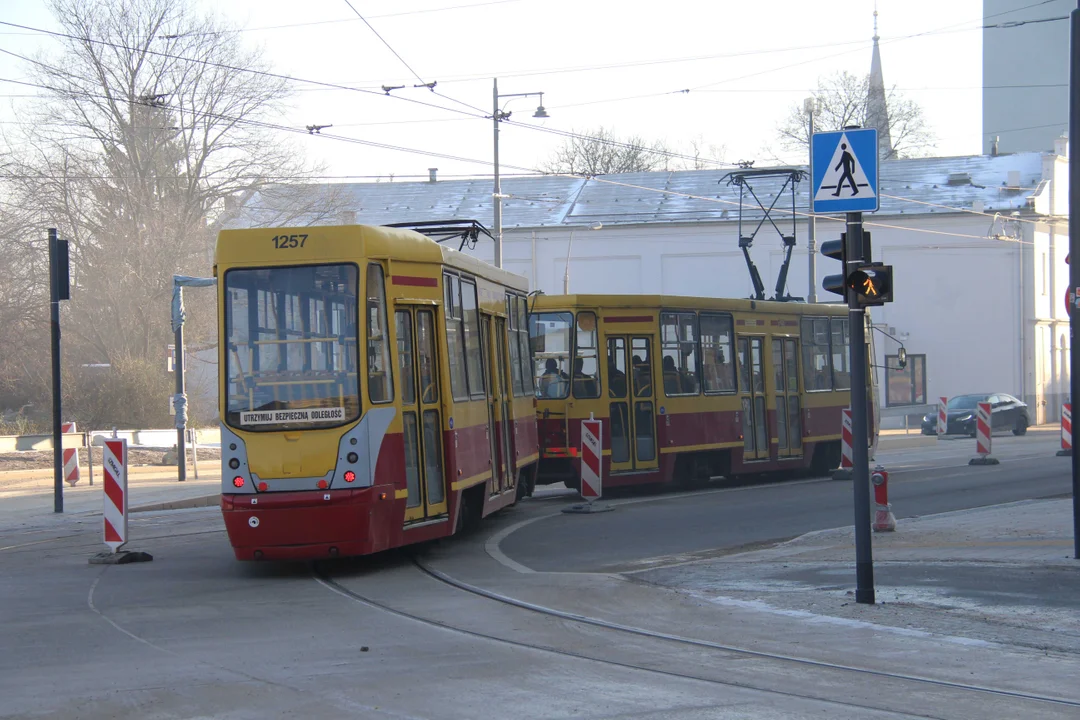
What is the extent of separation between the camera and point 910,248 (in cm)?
5244

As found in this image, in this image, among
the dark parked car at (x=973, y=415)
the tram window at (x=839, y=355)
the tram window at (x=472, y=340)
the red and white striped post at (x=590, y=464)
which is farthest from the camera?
the dark parked car at (x=973, y=415)

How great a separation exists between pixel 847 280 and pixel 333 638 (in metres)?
4.68

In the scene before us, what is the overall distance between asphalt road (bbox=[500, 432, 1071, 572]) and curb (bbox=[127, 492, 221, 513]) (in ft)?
17.6

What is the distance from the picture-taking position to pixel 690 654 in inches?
313

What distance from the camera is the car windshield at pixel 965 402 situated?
141 ft

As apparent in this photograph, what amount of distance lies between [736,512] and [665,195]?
4103 centimetres

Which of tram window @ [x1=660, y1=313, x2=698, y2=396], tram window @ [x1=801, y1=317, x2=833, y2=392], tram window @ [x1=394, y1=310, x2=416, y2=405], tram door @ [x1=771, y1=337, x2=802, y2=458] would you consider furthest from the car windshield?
tram window @ [x1=394, y1=310, x2=416, y2=405]

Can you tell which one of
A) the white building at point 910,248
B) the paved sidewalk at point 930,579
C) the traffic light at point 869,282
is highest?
the white building at point 910,248

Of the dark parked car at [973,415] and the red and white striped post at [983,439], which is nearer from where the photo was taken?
the red and white striped post at [983,439]

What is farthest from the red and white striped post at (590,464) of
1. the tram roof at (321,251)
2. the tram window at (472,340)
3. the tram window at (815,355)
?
the tram window at (815,355)

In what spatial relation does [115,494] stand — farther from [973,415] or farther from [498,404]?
[973,415]

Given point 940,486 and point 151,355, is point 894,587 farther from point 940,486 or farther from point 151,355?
point 151,355

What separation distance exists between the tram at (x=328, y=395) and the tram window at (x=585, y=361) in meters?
6.86

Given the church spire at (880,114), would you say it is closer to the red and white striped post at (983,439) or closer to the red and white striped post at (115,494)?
the red and white striped post at (983,439)
